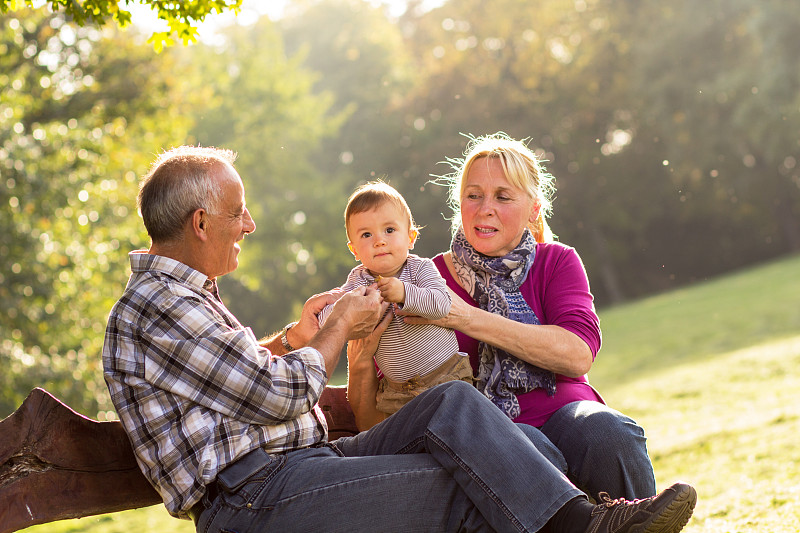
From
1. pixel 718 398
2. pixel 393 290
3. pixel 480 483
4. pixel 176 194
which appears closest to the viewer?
pixel 480 483

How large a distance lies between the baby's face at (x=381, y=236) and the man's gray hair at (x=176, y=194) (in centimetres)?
67

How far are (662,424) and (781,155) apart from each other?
737 inches

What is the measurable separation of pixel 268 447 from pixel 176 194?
862 millimetres

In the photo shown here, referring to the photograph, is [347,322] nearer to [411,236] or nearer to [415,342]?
[415,342]

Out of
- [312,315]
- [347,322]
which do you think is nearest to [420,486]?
[347,322]

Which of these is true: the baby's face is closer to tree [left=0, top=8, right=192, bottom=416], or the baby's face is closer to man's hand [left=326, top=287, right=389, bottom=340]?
man's hand [left=326, top=287, right=389, bottom=340]

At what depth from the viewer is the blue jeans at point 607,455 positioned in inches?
122

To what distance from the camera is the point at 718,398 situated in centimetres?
982

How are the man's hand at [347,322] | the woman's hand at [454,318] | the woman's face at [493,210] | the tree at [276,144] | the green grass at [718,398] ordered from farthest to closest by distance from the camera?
the tree at [276,144] < the green grass at [718,398] < the woman's face at [493,210] < the woman's hand at [454,318] < the man's hand at [347,322]

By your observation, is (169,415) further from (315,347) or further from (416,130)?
(416,130)

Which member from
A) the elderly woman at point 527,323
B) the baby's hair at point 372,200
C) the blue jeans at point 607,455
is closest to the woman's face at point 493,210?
the elderly woman at point 527,323

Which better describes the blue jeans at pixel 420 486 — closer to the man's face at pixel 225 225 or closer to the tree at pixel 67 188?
the man's face at pixel 225 225

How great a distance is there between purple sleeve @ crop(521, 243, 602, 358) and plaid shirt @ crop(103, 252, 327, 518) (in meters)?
1.20

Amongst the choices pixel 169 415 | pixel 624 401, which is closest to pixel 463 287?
pixel 169 415
